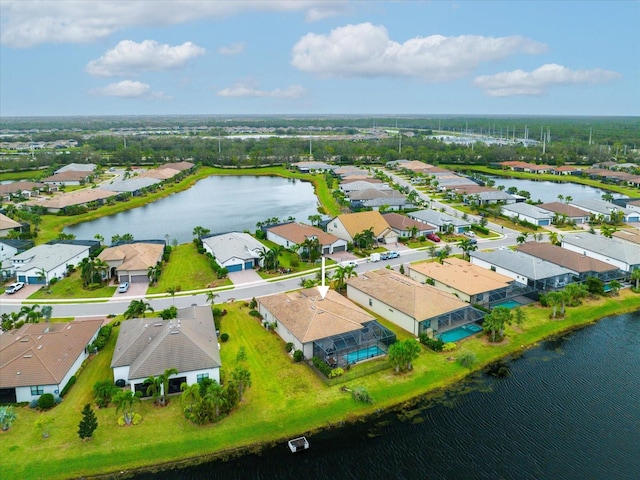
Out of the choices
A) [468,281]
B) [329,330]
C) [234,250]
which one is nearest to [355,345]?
[329,330]

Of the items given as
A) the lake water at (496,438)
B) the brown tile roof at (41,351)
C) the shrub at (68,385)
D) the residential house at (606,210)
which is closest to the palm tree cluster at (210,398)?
the lake water at (496,438)

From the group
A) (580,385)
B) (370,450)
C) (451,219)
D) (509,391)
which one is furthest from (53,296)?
(451,219)

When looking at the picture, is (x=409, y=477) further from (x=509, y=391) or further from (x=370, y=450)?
(x=509, y=391)

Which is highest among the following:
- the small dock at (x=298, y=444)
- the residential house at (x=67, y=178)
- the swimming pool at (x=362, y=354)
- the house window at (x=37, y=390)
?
the residential house at (x=67, y=178)

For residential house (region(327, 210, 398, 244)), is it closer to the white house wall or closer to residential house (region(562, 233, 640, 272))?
the white house wall

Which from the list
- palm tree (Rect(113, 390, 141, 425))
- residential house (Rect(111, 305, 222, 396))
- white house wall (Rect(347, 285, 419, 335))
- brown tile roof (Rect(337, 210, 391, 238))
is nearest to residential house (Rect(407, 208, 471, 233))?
brown tile roof (Rect(337, 210, 391, 238))

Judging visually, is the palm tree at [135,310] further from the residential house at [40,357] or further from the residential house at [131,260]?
the residential house at [131,260]
